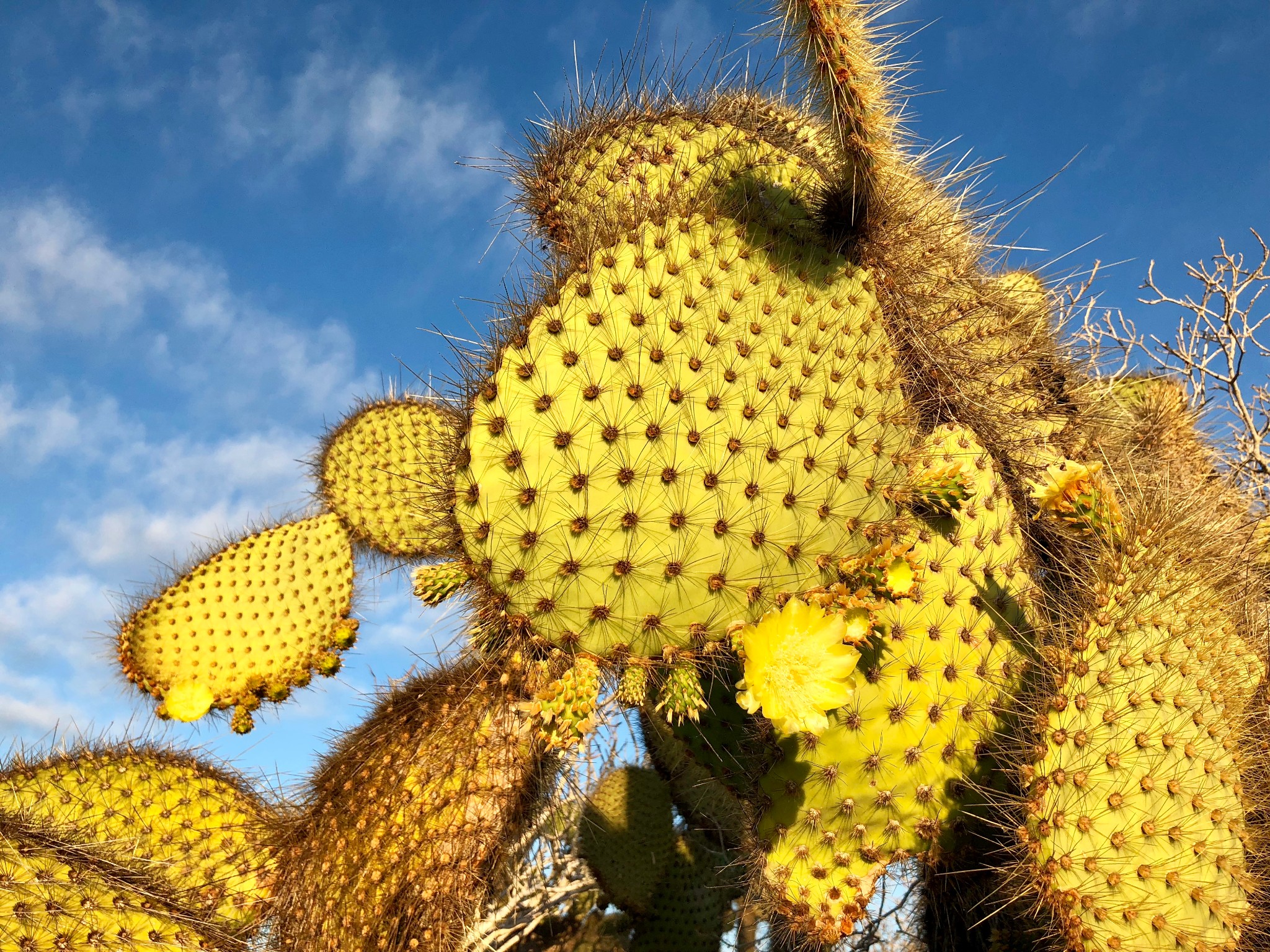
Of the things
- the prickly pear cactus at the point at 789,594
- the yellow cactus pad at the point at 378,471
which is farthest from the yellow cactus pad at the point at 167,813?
the yellow cactus pad at the point at 378,471

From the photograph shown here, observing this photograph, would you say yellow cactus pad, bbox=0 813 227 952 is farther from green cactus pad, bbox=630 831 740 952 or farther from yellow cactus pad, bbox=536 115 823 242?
green cactus pad, bbox=630 831 740 952

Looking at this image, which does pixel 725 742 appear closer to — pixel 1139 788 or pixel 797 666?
pixel 797 666

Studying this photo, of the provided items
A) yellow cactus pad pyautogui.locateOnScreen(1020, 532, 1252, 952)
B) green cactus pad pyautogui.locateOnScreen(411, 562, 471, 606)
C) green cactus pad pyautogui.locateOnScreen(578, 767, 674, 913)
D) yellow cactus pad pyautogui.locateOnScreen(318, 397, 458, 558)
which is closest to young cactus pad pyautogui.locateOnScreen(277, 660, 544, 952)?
green cactus pad pyautogui.locateOnScreen(411, 562, 471, 606)

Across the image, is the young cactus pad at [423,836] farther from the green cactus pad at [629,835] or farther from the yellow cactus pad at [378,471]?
the yellow cactus pad at [378,471]

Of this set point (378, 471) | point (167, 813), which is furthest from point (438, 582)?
point (378, 471)

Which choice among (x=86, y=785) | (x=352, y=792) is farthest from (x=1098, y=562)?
(x=86, y=785)

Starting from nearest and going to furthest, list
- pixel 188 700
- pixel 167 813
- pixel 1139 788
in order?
1. pixel 1139 788
2. pixel 167 813
3. pixel 188 700
